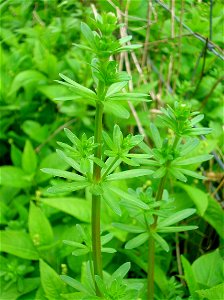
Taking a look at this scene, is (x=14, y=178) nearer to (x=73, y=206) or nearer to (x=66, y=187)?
(x=73, y=206)

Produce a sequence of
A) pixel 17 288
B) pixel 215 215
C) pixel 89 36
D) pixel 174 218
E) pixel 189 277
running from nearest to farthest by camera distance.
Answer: pixel 89 36 → pixel 174 218 → pixel 189 277 → pixel 17 288 → pixel 215 215

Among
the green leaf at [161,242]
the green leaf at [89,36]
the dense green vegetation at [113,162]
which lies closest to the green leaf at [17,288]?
the dense green vegetation at [113,162]

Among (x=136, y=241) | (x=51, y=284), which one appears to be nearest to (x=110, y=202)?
(x=136, y=241)

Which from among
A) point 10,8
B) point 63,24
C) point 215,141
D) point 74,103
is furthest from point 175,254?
point 10,8

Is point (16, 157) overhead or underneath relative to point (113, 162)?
underneath

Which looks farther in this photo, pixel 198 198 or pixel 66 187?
pixel 198 198

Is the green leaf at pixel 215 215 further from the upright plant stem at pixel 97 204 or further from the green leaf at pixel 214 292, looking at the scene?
the upright plant stem at pixel 97 204

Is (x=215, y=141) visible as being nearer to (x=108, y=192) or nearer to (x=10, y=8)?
(x=108, y=192)

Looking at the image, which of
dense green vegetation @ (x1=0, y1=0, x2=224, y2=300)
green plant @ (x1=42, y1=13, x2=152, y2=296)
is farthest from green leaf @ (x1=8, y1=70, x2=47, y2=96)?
green plant @ (x1=42, y1=13, x2=152, y2=296)
